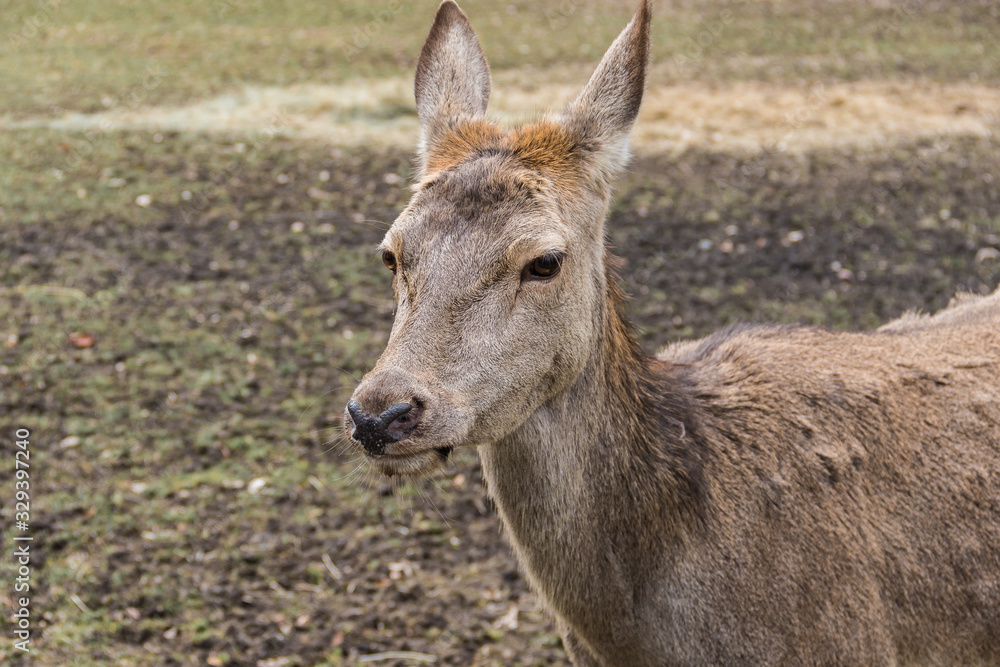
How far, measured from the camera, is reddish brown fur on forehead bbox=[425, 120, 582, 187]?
312 centimetres

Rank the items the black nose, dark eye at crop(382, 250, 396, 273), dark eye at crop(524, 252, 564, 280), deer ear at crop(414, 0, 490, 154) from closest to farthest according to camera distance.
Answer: the black nose → dark eye at crop(524, 252, 564, 280) → dark eye at crop(382, 250, 396, 273) → deer ear at crop(414, 0, 490, 154)

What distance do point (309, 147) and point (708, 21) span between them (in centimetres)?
719

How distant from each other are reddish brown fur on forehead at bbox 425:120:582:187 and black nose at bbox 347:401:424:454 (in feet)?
2.97

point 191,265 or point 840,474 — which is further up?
point 840,474

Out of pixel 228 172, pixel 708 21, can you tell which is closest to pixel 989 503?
pixel 228 172

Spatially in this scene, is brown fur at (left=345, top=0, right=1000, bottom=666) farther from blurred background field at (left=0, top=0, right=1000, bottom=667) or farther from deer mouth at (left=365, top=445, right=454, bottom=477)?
blurred background field at (left=0, top=0, right=1000, bottom=667)

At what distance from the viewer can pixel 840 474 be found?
3.28m

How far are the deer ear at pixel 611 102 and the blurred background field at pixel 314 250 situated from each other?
4.54ft

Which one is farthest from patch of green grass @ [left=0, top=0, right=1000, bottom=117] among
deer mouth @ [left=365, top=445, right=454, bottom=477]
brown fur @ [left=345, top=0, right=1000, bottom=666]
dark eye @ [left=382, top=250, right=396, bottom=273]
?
deer mouth @ [left=365, top=445, right=454, bottom=477]

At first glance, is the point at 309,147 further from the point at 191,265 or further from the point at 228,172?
the point at 191,265

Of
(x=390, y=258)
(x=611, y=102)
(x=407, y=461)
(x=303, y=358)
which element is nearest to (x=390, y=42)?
(x=303, y=358)

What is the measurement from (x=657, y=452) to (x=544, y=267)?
85cm

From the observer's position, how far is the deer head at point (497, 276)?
2658 millimetres

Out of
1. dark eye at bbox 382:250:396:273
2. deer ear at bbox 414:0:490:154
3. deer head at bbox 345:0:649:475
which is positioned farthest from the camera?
deer ear at bbox 414:0:490:154
